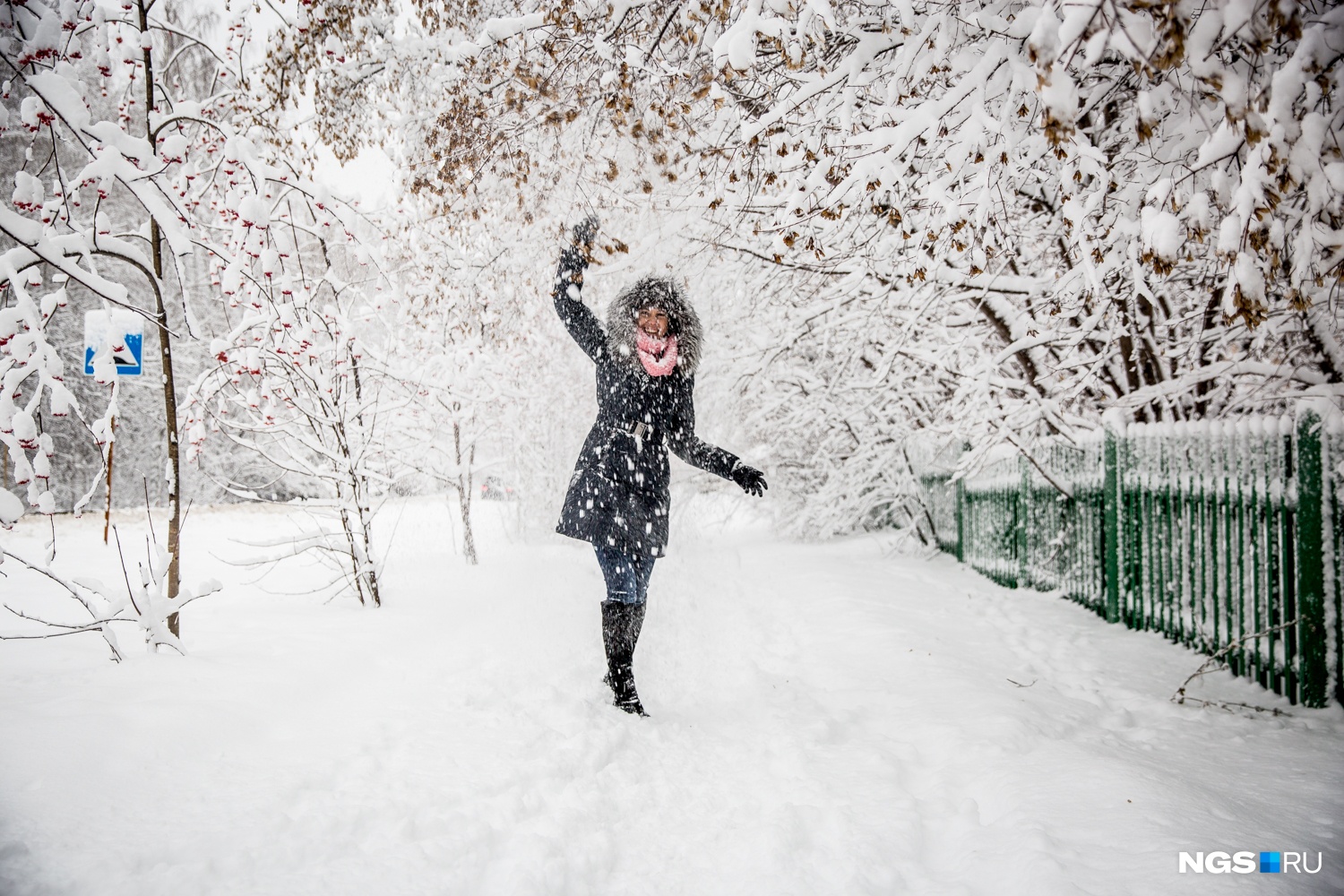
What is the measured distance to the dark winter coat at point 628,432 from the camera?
10.4ft

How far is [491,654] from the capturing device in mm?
3812

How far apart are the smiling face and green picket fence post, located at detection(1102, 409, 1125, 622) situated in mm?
3650

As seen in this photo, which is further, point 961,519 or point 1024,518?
point 961,519

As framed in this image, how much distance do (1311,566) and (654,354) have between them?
126 inches

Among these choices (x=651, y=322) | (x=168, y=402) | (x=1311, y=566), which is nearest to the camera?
(x=1311, y=566)

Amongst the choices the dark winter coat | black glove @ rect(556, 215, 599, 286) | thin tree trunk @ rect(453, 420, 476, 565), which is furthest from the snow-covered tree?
thin tree trunk @ rect(453, 420, 476, 565)

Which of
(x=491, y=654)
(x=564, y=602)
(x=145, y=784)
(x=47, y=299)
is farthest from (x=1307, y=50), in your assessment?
(x=564, y=602)

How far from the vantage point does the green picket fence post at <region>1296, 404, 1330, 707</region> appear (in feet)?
9.94

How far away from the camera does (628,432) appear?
329cm

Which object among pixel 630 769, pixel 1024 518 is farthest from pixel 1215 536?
pixel 630 769

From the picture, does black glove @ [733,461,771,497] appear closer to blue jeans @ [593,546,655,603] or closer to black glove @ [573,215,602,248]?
blue jeans @ [593,546,655,603]

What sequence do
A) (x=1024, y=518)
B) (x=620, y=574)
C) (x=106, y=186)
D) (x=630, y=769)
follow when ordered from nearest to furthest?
(x=630, y=769)
(x=106, y=186)
(x=620, y=574)
(x=1024, y=518)

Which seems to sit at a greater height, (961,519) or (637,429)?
(637,429)

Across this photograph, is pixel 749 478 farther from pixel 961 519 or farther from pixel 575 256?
pixel 961 519
